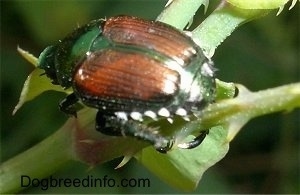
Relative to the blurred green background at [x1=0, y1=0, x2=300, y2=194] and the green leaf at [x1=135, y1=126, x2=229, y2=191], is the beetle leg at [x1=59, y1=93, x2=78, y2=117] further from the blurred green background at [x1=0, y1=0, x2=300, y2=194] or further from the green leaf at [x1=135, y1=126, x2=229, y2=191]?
the blurred green background at [x1=0, y1=0, x2=300, y2=194]

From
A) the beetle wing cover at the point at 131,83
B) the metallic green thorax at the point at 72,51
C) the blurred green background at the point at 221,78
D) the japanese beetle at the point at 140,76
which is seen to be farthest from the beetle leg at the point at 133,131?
the blurred green background at the point at 221,78

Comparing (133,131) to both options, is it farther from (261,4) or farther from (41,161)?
(261,4)

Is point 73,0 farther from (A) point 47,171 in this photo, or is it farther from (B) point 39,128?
(A) point 47,171

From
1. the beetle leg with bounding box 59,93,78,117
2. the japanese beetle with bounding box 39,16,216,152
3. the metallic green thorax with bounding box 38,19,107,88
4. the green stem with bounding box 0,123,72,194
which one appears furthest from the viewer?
the metallic green thorax with bounding box 38,19,107,88

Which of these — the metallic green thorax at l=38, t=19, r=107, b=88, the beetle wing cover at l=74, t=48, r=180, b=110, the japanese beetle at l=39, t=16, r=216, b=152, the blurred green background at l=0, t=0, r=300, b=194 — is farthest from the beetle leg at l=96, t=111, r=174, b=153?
the blurred green background at l=0, t=0, r=300, b=194

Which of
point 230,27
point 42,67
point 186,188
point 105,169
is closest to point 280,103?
point 230,27

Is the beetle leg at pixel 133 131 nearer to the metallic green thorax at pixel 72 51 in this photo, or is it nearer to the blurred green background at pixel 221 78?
the metallic green thorax at pixel 72 51
